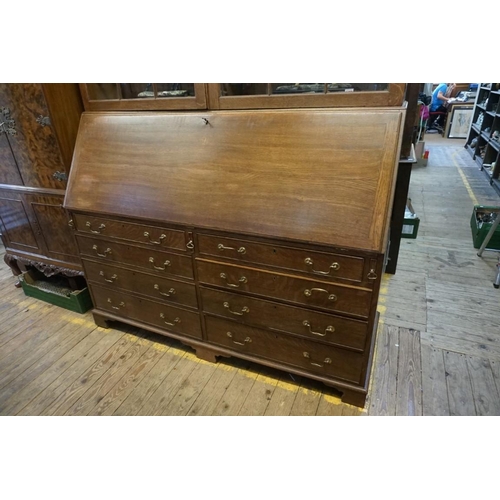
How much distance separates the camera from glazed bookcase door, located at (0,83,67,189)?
73.5 inches

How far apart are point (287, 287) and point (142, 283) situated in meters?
0.89

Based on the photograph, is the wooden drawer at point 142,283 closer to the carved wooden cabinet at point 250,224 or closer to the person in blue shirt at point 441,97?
the carved wooden cabinet at point 250,224

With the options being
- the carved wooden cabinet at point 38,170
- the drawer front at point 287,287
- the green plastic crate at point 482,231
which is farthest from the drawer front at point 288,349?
the green plastic crate at point 482,231

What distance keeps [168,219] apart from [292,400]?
108 centimetres

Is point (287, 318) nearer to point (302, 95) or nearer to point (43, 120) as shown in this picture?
point (302, 95)

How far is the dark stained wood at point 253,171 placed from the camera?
1.26 m

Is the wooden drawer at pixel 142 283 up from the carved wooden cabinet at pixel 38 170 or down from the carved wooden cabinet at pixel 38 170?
down

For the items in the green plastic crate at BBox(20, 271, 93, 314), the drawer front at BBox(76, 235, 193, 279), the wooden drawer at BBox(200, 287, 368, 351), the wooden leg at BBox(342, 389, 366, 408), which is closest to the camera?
the wooden drawer at BBox(200, 287, 368, 351)

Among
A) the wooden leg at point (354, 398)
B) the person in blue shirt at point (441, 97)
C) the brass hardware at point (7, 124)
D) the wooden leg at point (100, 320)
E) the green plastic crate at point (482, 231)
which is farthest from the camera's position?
the person in blue shirt at point (441, 97)

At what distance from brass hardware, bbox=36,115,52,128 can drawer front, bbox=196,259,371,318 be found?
1.24 meters

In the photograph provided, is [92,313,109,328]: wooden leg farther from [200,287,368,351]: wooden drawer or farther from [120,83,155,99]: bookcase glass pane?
[120,83,155,99]: bookcase glass pane

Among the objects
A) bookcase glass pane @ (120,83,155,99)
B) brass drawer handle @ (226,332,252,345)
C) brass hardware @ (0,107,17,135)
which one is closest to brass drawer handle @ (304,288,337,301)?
brass drawer handle @ (226,332,252,345)

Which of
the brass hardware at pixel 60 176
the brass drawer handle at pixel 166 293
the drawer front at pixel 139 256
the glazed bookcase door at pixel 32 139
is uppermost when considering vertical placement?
the glazed bookcase door at pixel 32 139
